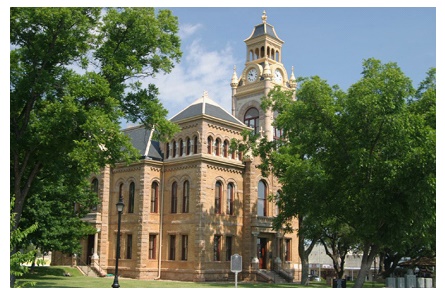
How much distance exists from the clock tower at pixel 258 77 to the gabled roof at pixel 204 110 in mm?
17519

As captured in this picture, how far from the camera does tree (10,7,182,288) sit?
21781 millimetres

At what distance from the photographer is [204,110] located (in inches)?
1636

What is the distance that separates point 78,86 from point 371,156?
41.2 feet

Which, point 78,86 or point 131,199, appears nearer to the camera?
point 78,86

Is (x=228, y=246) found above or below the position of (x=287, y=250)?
above

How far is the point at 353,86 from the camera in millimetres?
24344

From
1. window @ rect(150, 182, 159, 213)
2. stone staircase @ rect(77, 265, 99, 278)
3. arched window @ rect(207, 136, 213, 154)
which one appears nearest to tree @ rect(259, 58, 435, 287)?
arched window @ rect(207, 136, 213, 154)

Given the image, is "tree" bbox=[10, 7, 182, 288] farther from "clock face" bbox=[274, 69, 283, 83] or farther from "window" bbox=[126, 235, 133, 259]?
"clock face" bbox=[274, 69, 283, 83]

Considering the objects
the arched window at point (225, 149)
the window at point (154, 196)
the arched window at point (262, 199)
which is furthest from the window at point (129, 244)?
the arched window at point (262, 199)

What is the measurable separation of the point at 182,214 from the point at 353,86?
63.7 ft

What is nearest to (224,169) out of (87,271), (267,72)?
(87,271)

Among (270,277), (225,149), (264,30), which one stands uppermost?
(264,30)

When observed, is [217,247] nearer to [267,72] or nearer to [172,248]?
[172,248]

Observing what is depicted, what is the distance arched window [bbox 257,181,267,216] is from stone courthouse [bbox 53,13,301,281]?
0.02 metres
